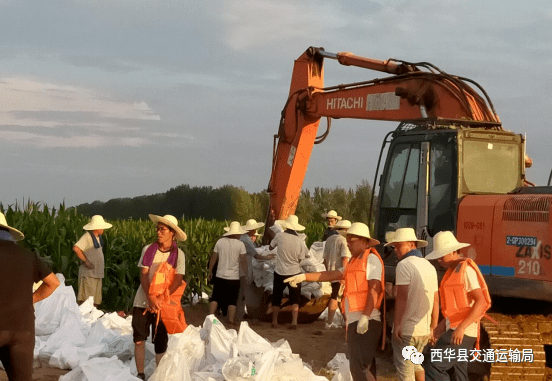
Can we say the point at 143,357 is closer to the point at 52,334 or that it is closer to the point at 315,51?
the point at 52,334

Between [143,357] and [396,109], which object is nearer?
[143,357]

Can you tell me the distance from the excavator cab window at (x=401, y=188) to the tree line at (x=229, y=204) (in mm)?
15849

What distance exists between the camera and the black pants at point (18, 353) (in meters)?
6.17

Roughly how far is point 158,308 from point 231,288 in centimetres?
511

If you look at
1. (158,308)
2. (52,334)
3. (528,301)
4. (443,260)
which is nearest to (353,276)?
(443,260)

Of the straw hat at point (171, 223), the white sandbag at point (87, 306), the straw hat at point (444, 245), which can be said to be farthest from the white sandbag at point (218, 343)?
the white sandbag at point (87, 306)

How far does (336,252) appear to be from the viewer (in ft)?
47.0

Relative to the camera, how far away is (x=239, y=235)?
14.4 meters

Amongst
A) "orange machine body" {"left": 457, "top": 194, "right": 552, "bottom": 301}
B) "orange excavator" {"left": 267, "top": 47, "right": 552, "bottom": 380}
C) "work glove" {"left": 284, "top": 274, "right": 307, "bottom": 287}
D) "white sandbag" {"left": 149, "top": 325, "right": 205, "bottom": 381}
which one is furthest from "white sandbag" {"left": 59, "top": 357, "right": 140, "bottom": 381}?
"orange machine body" {"left": 457, "top": 194, "right": 552, "bottom": 301}

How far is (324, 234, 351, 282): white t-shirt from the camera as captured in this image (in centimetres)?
1423

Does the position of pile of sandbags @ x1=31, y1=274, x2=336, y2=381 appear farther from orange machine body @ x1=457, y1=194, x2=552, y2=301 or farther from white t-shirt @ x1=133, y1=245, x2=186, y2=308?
orange machine body @ x1=457, y1=194, x2=552, y2=301

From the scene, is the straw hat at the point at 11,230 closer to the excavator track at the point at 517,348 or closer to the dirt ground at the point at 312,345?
the dirt ground at the point at 312,345

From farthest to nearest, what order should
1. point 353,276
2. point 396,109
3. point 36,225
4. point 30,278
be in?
1. point 36,225
2. point 396,109
3. point 353,276
4. point 30,278

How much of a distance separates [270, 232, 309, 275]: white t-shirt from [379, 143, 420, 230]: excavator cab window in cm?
303
